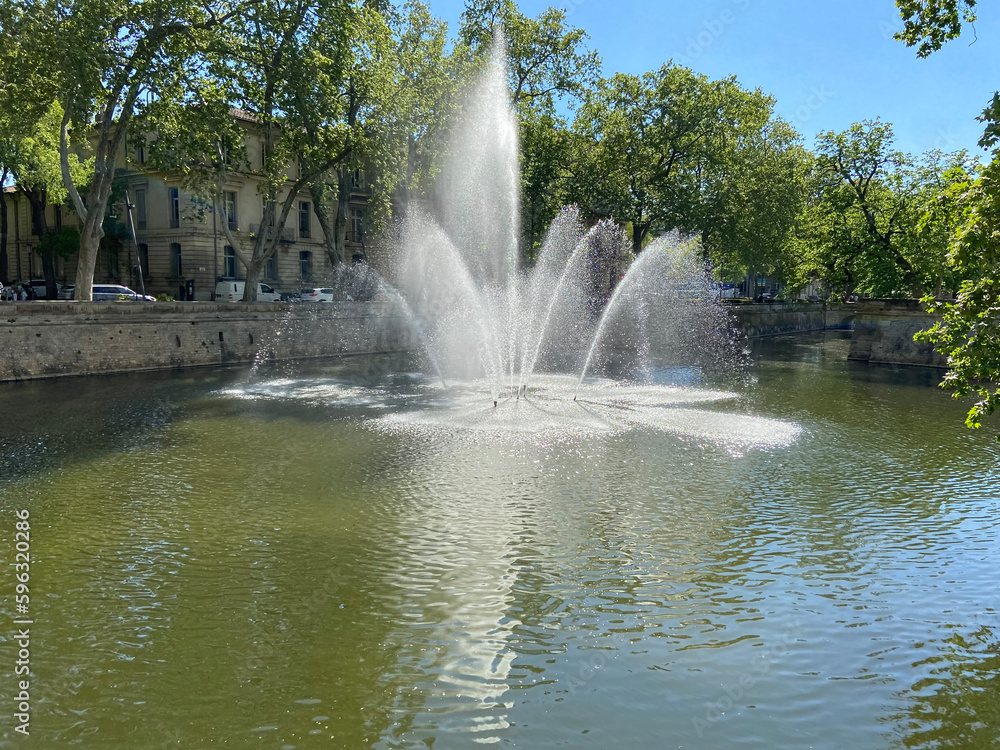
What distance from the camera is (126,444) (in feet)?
45.7

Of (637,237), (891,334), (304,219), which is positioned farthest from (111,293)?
(891,334)

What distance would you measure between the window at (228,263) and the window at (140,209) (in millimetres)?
5282

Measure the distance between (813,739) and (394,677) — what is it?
9.96ft

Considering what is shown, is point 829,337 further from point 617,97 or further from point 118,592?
point 118,592

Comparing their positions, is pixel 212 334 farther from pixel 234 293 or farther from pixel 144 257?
pixel 144 257

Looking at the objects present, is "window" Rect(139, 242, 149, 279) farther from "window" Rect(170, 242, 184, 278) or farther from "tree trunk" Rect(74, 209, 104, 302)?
"tree trunk" Rect(74, 209, 104, 302)

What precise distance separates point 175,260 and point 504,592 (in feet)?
144

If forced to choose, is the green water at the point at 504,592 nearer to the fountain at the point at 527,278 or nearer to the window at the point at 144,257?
the fountain at the point at 527,278

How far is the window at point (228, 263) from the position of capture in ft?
151

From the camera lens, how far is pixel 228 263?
4662cm

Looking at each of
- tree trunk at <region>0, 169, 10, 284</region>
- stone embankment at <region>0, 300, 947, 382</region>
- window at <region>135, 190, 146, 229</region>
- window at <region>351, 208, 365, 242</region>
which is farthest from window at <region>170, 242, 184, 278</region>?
stone embankment at <region>0, 300, 947, 382</region>

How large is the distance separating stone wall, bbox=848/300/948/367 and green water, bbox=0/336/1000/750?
18669 millimetres
